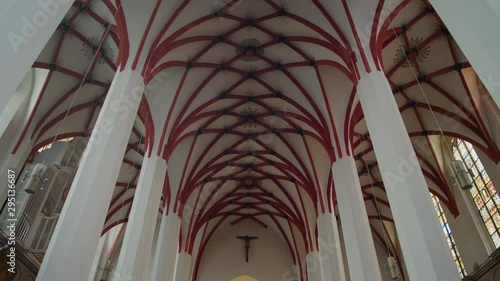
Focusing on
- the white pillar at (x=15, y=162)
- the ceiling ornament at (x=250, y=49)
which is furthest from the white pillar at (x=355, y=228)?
the white pillar at (x=15, y=162)

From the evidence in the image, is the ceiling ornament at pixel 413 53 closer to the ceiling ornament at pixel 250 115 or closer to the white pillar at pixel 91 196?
the ceiling ornament at pixel 250 115

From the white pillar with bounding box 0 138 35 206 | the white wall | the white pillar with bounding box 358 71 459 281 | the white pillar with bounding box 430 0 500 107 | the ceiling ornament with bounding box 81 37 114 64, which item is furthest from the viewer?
the white wall

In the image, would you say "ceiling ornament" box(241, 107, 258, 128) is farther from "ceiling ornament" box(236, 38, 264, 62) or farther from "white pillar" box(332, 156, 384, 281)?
"white pillar" box(332, 156, 384, 281)

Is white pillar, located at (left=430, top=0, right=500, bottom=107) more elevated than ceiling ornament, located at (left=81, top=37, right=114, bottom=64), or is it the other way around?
ceiling ornament, located at (left=81, top=37, right=114, bottom=64)

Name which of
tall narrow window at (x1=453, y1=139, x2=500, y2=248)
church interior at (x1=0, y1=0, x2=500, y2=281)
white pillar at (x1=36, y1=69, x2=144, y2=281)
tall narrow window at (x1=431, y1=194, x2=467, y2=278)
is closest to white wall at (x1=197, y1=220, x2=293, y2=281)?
church interior at (x1=0, y1=0, x2=500, y2=281)

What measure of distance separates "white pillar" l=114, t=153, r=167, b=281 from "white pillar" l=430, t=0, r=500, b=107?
30.0ft

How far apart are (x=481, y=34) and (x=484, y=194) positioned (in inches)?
442

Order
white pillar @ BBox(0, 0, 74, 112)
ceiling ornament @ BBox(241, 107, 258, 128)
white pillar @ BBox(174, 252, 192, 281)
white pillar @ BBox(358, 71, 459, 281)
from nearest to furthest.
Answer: white pillar @ BBox(0, 0, 74, 112)
white pillar @ BBox(358, 71, 459, 281)
ceiling ornament @ BBox(241, 107, 258, 128)
white pillar @ BBox(174, 252, 192, 281)

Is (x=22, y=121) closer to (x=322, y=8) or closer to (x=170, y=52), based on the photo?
(x=170, y=52)

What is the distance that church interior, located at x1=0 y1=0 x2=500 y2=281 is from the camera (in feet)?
22.6

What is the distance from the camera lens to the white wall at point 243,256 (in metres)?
23.7

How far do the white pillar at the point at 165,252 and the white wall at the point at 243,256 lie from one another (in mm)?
8803

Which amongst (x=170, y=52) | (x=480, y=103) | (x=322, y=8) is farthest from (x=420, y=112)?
(x=170, y=52)

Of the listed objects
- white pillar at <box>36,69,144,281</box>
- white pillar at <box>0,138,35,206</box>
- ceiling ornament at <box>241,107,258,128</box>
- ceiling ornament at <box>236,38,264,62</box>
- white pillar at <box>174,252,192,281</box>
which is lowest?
white pillar at <box>36,69,144,281</box>
